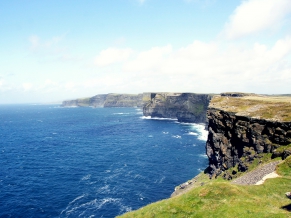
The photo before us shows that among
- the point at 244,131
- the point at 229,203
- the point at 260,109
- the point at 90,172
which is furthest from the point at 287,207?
the point at 90,172

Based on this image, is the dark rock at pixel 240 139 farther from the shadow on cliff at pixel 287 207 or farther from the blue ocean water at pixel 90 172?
the shadow on cliff at pixel 287 207

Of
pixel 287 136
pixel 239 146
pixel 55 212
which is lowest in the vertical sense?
pixel 55 212

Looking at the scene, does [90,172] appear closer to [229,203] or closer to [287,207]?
[229,203]

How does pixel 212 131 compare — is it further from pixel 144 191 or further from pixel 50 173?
pixel 50 173

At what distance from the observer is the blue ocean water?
246 ft

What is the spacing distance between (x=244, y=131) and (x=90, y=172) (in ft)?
218

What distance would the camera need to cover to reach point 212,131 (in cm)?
9831

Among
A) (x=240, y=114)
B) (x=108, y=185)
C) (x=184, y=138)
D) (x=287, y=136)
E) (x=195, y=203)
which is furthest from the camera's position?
(x=184, y=138)

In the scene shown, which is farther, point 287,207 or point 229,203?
point 229,203

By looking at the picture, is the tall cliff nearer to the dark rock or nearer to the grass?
the dark rock

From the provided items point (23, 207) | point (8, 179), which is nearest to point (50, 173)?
point (8, 179)

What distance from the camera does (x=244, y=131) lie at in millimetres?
79625

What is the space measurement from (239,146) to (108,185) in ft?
169

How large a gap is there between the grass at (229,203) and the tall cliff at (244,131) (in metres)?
30.9
